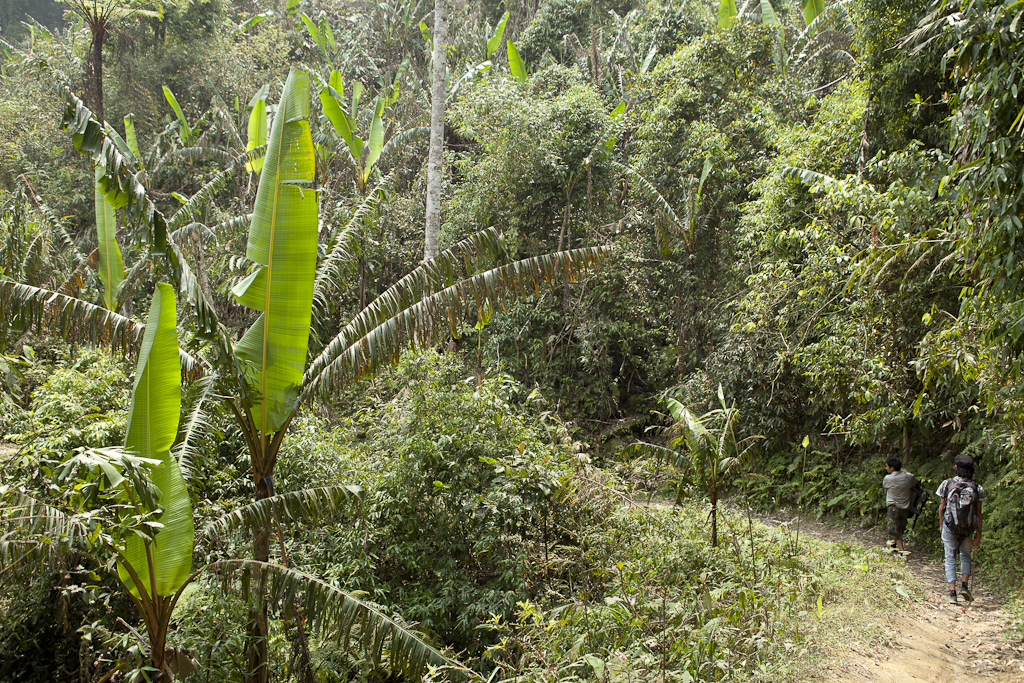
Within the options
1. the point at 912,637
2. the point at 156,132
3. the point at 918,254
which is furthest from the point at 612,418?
the point at 156,132

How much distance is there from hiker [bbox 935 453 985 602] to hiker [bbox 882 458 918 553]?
1.56m

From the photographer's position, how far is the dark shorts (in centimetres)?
875

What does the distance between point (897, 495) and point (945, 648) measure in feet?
11.0

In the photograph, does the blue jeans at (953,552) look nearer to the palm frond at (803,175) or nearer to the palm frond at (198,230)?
the palm frond at (803,175)

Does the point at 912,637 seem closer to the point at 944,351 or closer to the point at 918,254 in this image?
the point at 944,351

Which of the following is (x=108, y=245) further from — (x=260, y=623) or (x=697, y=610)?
(x=697, y=610)

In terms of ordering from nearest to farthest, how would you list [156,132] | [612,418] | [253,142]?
[253,142] → [612,418] → [156,132]

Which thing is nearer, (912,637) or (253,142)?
(912,637)

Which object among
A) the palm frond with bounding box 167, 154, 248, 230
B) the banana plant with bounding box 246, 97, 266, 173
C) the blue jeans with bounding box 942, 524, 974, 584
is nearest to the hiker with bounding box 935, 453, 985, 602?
the blue jeans with bounding box 942, 524, 974, 584

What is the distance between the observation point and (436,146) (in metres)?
11.1

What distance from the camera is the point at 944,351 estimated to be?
6352 mm

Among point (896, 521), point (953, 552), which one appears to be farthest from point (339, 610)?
point (896, 521)

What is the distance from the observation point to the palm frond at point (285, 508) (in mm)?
4617

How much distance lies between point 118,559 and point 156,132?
19.8m
